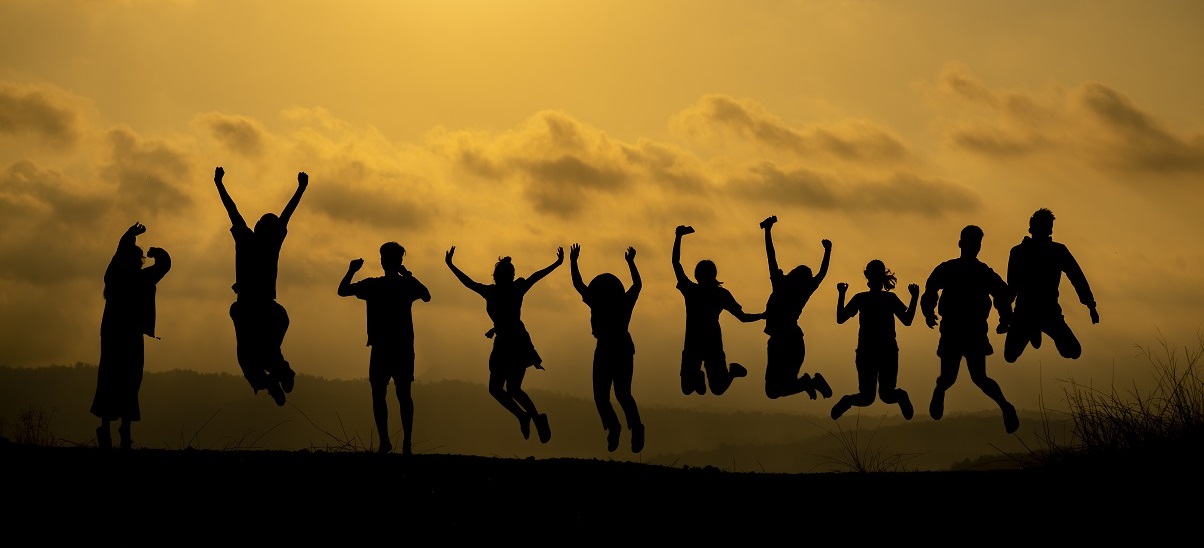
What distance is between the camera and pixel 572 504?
11094 millimetres

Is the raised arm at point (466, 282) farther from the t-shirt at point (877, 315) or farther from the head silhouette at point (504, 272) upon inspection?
the t-shirt at point (877, 315)

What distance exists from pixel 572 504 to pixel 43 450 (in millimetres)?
5540

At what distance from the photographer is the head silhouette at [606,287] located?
16.9m

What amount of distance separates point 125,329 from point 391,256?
3316 millimetres

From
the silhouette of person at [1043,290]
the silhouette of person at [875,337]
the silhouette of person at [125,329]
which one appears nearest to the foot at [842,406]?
the silhouette of person at [875,337]

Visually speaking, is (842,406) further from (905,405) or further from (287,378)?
(287,378)

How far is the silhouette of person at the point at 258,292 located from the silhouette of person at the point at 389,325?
0.96 meters

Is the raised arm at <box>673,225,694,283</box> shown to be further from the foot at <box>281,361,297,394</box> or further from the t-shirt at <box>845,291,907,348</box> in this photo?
the foot at <box>281,361,297,394</box>

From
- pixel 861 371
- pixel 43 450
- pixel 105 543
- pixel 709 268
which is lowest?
pixel 105 543

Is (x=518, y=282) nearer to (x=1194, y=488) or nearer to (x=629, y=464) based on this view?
(x=629, y=464)

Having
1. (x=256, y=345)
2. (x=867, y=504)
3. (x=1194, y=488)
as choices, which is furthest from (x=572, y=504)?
(x=256, y=345)

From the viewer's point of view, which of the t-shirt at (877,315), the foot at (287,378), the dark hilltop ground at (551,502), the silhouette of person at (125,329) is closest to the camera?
the dark hilltop ground at (551,502)

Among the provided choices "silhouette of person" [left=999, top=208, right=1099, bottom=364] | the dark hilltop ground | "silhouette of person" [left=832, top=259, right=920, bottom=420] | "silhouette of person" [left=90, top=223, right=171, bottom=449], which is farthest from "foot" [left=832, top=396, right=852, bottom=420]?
"silhouette of person" [left=90, top=223, right=171, bottom=449]

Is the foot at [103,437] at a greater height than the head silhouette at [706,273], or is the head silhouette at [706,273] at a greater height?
the head silhouette at [706,273]
